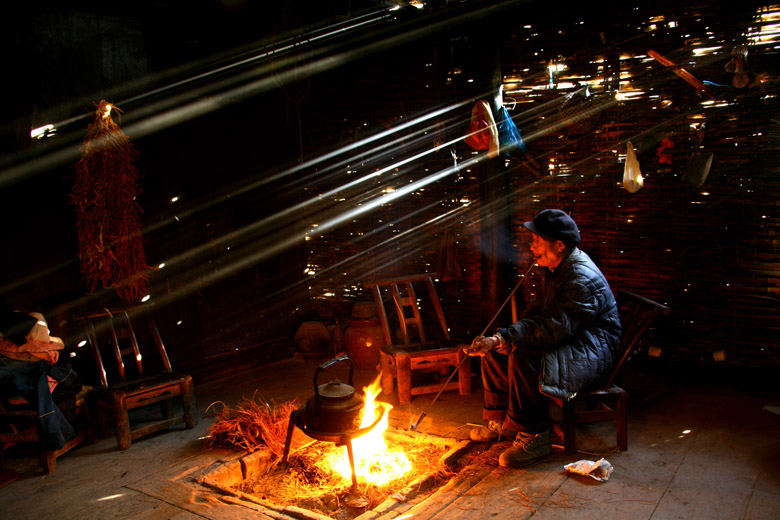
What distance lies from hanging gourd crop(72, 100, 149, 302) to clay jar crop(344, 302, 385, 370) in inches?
105

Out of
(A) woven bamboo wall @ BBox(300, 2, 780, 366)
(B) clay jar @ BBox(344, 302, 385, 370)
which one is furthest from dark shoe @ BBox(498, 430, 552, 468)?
(B) clay jar @ BBox(344, 302, 385, 370)

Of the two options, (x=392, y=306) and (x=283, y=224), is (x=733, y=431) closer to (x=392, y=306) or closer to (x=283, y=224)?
(x=392, y=306)

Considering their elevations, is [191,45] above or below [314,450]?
above

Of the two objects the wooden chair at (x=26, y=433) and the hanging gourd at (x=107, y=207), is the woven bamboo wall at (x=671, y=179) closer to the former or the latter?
the hanging gourd at (x=107, y=207)

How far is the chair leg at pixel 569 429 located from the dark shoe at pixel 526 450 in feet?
0.46

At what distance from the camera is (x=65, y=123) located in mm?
5699

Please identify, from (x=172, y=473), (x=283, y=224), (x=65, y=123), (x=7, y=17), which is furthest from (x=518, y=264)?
(x=7, y=17)

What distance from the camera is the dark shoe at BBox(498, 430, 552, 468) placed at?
4312 millimetres

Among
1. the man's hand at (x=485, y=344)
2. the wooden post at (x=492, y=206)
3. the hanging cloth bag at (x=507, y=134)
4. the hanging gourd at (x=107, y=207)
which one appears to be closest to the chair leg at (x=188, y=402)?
the hanging gourd at (x=107, y=207)

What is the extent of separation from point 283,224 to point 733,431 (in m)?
5.94

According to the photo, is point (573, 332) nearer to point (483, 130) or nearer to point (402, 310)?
point (402, 310)

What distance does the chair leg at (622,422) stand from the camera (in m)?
4.42

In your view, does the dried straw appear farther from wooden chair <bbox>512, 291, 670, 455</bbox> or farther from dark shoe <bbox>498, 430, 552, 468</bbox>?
wooden chair <bbox>512, 291, 670, 455</bbox>

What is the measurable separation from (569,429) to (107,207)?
499 centimetres
